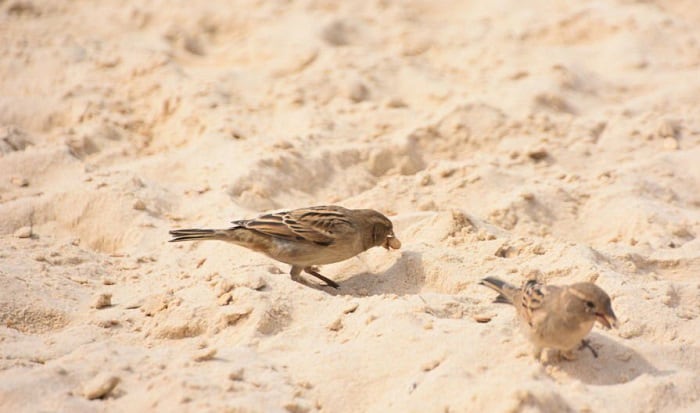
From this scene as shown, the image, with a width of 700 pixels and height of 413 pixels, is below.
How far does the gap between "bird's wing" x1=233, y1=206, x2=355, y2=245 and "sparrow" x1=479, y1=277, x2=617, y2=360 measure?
1926 millimetres

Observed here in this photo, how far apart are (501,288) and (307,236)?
64.0 inches

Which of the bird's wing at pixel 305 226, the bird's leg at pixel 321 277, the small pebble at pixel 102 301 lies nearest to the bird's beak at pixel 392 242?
the bird's wing at pixel 305 226

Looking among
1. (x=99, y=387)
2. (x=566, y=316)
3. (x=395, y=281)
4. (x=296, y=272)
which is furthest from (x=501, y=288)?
(x=99, y=387)

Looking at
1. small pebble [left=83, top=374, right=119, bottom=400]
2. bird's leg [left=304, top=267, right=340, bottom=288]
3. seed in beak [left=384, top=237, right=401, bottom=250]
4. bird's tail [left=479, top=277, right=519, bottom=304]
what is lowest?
bird's leg [left=304, top=267, right=340, bottom=288]

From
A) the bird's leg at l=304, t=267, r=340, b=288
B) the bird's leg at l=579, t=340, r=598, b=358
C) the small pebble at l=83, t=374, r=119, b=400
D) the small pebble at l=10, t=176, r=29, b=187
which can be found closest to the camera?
the small pebble at l=83, t=374, r=119, b=400

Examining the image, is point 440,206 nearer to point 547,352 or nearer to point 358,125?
point 358,125

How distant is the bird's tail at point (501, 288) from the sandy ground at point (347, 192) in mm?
123

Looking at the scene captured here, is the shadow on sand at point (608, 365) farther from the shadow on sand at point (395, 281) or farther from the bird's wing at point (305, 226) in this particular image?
the bird's wing at point (305, 226)

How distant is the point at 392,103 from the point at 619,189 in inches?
101

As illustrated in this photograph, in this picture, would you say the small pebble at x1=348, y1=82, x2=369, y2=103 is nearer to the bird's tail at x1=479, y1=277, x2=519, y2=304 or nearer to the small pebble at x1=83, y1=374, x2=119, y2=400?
the bird's tail at x1=479, y1=277, x2=519, y2=304

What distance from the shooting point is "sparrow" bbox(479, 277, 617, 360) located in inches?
172

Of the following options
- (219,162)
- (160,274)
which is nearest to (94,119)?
(219,162)

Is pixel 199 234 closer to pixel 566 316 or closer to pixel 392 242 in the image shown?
pixel 392 242

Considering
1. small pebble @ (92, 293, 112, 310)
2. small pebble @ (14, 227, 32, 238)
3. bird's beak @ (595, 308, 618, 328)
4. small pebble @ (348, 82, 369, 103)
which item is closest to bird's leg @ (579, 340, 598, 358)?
bird's beak @ (595, 308, 618, 328)
